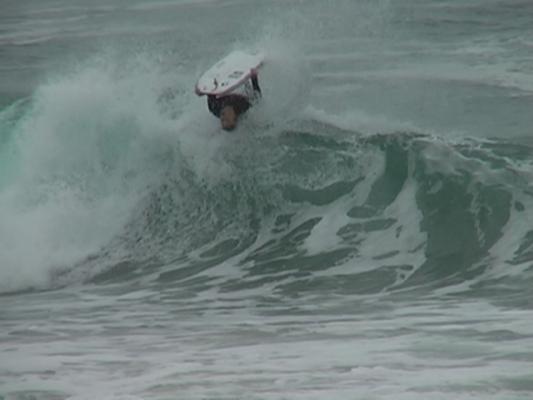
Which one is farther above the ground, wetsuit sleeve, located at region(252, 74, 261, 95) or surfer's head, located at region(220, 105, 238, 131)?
wetsuit sleeve, located at region(252, 74, 261, 95)

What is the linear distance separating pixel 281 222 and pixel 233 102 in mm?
1635

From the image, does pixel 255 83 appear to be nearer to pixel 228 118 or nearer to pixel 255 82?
pixel 255 82

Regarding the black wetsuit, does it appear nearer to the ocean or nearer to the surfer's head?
the surfer's head

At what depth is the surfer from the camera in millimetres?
18344

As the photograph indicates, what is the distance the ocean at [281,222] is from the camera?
37.9 feet

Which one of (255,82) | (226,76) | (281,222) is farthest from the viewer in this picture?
(255,82)

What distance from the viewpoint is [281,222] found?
18.0 m

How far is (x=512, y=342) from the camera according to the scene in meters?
11.8

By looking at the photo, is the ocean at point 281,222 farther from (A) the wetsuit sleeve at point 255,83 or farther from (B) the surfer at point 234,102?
(A) the wetsuit sleeve at point 255,83

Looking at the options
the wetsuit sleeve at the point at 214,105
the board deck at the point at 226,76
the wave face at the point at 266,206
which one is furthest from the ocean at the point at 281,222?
the board deck at the point at 226,76

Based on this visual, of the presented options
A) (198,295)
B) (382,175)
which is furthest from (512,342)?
(382,175)

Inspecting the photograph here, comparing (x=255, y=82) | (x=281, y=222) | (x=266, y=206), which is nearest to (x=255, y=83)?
(x=255, y=82)

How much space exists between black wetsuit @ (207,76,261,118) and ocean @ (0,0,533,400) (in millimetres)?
501

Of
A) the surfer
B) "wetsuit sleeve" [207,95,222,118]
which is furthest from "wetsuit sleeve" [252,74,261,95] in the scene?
"wetsuit sleeve" [207,95,222,118]
